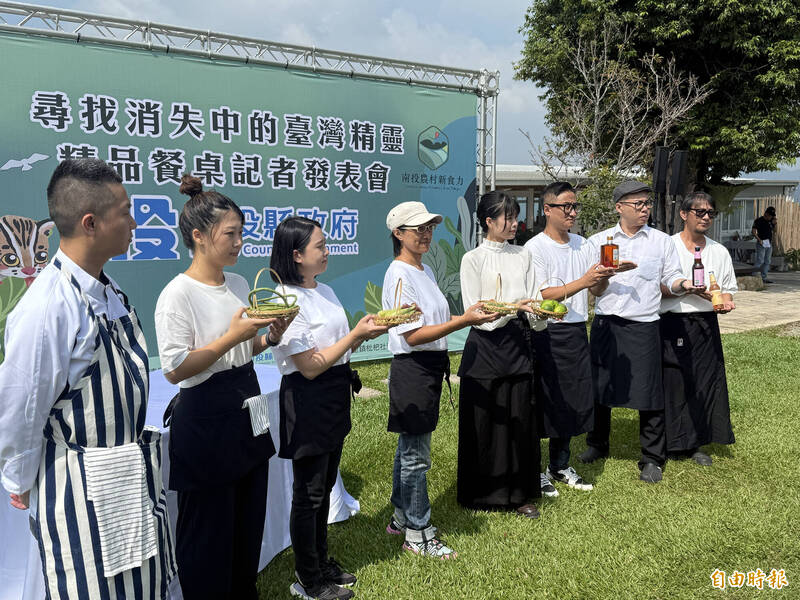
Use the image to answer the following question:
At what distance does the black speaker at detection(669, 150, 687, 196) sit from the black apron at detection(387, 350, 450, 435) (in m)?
5.84

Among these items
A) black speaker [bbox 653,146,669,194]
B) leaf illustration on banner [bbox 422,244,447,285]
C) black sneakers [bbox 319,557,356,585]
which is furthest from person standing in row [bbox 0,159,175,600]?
black speaker [bbox 653,146,669,194]

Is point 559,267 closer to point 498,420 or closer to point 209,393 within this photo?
point 498,420

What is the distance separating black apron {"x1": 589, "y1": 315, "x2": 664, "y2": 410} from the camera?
414cm

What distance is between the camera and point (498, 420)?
3.55 m

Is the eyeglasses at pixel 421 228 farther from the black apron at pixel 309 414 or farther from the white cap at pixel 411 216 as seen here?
the black apron at pixel 309 414

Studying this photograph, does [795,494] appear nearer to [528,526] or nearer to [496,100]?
[528,526]

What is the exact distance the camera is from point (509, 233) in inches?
133

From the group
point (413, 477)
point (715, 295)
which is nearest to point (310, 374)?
point (413, 477)

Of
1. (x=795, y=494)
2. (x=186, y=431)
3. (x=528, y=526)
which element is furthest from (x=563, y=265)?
(x=186, y=431)

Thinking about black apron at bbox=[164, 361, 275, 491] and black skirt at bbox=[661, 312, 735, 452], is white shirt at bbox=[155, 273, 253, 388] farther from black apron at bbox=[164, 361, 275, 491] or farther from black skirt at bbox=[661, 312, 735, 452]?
black skirt at bbox=[661, 312, 735, 452]

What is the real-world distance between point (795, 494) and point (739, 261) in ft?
61.0

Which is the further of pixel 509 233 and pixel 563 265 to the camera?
A: pixel 563 265

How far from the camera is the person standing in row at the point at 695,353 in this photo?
14.4 ft

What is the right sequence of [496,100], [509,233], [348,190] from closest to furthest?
[509,233], [348,190], [496,100]
